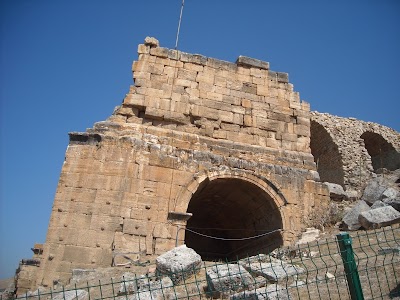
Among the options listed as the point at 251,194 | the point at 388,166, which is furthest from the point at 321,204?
the point at 388,166

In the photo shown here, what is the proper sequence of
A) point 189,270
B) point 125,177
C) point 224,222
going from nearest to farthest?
1. point 189,270
2. point 125,177
3. point 224,222

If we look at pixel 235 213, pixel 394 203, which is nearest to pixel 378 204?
pixel 394 203

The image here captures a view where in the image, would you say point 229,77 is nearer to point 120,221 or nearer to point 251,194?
point 251,194

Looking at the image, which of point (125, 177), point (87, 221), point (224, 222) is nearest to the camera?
point (87, 221)

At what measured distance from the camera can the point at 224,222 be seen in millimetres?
12617

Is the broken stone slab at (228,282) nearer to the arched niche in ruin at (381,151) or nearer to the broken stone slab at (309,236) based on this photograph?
the broken stone slab at (309,236)

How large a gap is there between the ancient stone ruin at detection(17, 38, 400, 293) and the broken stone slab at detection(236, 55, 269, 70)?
3 cm

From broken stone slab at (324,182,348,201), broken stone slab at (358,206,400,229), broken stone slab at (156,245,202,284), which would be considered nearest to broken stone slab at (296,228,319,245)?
broken stone slab at (358,206,400,229)

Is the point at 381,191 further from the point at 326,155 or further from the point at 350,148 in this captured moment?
the point at 326,155

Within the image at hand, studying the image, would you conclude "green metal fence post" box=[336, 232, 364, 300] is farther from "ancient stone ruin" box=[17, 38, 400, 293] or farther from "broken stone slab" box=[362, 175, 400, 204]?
"broken stone slab" box=[362, 175, 400, 204]

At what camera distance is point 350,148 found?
52.2 ft

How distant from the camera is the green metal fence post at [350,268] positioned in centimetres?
379

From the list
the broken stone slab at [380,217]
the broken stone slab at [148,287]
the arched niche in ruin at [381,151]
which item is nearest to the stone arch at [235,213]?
the broken stone slab at [380,217]

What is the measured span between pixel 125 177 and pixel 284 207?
3.90 m
